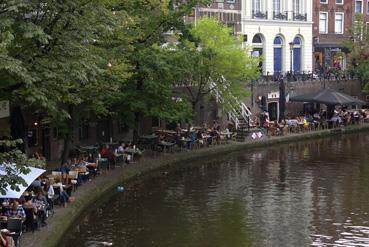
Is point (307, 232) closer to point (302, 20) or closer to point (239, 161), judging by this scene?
point (239, 161)

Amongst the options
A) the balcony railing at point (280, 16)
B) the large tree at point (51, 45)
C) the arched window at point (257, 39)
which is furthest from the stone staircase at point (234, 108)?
the large tree at point (51, 45)

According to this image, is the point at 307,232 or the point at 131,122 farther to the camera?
the point at 131,122

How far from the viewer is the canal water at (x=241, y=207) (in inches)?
899

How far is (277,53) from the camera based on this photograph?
6488cm

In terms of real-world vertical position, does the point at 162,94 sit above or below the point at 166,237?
above

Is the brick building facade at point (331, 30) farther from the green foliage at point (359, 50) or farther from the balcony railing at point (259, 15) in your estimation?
the balcony railing at point (259, 15)

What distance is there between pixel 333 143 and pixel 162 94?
653 inches

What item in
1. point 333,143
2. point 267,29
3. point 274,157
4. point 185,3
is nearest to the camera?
point 185,3

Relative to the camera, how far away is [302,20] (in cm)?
6600

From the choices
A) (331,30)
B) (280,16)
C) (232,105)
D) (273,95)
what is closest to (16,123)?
(232,105)

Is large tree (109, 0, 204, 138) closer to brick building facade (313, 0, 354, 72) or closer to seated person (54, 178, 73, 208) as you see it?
seated person (54, 178, 73, 208)

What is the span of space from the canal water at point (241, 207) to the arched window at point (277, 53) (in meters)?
24.9

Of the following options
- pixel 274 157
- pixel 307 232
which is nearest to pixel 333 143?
pixel 274 157

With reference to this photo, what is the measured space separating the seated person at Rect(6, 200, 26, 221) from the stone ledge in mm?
618
